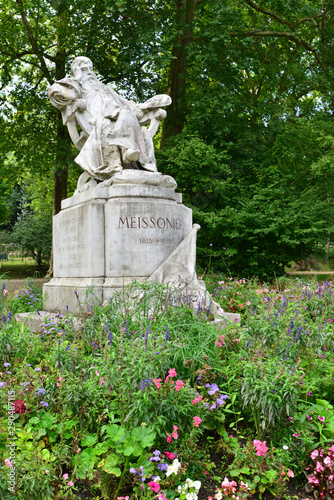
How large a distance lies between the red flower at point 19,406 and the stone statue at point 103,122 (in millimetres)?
3677

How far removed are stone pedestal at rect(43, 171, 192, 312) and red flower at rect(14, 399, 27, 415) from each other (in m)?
2.40

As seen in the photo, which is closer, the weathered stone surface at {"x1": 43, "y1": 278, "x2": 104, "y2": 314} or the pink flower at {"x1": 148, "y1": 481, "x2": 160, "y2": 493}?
the pink flower at {"x1": 148, "y1": 481, "x2": 160, "y2": 493}

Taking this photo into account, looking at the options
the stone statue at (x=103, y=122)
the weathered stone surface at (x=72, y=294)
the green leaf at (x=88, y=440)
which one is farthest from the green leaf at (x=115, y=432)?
the stone statue at (x=103, y=122)

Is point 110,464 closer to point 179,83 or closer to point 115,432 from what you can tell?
point 115,432

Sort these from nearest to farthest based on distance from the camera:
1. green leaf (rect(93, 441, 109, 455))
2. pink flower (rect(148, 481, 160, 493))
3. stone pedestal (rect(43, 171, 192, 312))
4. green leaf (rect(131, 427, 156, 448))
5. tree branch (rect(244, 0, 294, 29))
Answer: pink flower (rect(148, 481, 160, 493)), green leaf (rect(131, 427, 156, 448)), green leaf (rect(93, 441, 109, 455)), stone pedestal (rect(43, 171, 192, 312)), tree branch (rect(244, 0, 294, 29))

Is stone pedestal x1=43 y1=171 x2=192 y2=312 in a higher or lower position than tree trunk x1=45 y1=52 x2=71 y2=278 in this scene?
lower

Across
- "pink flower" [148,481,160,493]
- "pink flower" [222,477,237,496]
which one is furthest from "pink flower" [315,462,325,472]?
"pink flower" [148,481,160,493]

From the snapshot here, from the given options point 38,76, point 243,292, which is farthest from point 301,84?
point 243,292

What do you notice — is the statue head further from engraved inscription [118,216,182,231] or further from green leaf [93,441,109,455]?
green leaf [93,441,109,455]

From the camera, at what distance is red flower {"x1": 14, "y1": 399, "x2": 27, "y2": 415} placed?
9.48ft

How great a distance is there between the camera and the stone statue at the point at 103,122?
614 cm

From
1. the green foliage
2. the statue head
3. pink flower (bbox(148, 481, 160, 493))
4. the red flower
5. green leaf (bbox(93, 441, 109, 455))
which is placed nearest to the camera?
pink flower (bbox(148, 481, 160, 493))

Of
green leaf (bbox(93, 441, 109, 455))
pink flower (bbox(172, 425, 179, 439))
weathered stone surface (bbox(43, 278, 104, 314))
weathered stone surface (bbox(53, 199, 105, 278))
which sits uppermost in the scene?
weathered stone surface (bbox(53, 199, 105, 278))

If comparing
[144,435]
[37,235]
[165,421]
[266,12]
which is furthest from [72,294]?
[37,235]
